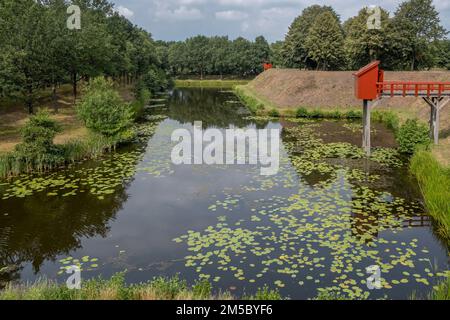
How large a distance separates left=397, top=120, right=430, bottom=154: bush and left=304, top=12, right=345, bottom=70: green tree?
5189 centimetres

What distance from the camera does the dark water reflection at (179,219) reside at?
1329cm

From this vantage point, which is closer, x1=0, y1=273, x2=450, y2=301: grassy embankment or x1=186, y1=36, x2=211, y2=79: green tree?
x1=0, y1=273, x2=450, y2=301: grassy embankment

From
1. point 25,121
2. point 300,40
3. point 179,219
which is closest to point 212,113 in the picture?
point 25,121

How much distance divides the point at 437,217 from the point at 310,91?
4362cm

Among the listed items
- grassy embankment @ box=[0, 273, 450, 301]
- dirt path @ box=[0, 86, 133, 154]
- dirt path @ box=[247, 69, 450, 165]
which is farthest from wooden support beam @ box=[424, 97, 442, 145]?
dirt path @ box=[0, 86, 133, 154]

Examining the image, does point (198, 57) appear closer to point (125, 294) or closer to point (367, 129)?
point (367, 129)

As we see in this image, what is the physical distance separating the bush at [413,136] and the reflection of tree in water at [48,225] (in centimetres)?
1838

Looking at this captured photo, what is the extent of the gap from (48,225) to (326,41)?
68374 mm

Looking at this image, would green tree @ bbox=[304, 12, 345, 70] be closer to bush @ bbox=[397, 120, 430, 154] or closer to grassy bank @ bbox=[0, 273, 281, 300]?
bush @ bbox=[397, 120, 430, 154]

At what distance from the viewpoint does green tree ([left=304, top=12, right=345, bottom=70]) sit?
75.4 m

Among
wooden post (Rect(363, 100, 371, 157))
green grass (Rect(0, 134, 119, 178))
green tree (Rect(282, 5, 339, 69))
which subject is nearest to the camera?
green grass (Rect(0, 134, 119, 178))

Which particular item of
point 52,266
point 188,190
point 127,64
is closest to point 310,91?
point 127,64

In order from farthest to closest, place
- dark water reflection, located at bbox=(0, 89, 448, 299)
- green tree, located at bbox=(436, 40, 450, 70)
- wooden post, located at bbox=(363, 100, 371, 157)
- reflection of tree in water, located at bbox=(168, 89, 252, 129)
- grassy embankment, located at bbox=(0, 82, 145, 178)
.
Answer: green tree, located at bbox=(436, 40, 450, 70) → reflection of tree in water, located at bbox=(168, 89, 252, 129) → wooden post, located at bbox=(363, 100, 371, 157) → grassy embankment, located at bbox=(0, 82, 145, 178) → dark water reflection, located at bbox=(0, 89, 448, 299)
